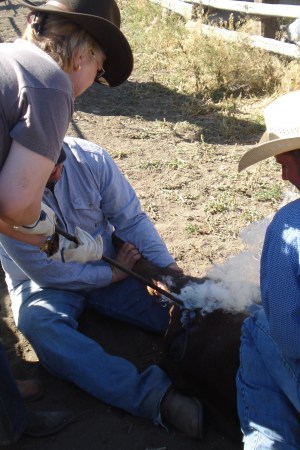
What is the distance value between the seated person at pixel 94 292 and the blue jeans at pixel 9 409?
0.35 m

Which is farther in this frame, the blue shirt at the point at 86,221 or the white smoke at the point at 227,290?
the blue shirt at the point at 86,221

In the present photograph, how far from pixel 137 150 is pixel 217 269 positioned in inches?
103

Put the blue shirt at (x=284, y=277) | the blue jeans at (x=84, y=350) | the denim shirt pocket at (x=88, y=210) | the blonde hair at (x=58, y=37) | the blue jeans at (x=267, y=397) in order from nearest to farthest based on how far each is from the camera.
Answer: the blue shirt at (x=284, y=277), the blue jeans at (x=267, y=397), the blonde hair at (x=58, y=37), the blue jeans at (x=84, y=350), the denim shirt pocket at (x=88, y=210)

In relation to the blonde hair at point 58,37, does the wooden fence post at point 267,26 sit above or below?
below

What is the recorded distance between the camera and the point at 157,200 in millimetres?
4250

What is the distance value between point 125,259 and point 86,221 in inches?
10.6

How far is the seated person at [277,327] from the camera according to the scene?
5.37 feet

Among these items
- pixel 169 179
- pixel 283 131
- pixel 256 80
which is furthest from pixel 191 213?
pixel 256 80

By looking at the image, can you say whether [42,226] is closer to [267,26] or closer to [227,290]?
[227,290]

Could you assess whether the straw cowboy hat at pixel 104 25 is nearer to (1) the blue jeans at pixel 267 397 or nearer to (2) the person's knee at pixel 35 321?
(2) the person's knee at pixel 35 321

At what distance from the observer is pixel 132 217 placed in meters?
3.00

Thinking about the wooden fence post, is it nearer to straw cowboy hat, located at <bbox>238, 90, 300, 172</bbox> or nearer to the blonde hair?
→ the blonde hair

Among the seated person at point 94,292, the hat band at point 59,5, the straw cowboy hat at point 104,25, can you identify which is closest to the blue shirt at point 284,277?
the seated person at point 94,292

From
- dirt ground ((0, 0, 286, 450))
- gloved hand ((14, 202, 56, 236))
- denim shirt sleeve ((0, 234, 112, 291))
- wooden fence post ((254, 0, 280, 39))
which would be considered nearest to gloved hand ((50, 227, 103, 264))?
gloved hand ((14, 202, 56, 236))
